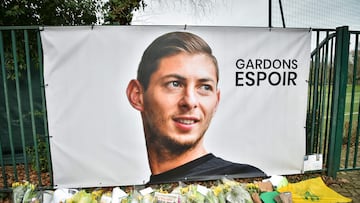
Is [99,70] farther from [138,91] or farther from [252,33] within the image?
[252,33]

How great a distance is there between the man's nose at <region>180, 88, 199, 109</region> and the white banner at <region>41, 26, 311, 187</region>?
13.2 inches

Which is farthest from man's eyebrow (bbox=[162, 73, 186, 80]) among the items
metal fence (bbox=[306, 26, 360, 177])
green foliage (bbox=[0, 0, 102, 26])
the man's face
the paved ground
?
the paved ground

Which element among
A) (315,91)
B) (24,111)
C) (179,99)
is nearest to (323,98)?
(315,91)

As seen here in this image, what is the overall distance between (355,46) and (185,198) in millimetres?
2791

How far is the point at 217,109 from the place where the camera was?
2689mm

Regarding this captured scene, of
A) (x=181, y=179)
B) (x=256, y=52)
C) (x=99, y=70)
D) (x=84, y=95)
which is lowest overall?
(x=181, y=179)

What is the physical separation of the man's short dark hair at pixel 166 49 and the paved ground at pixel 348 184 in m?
2.38

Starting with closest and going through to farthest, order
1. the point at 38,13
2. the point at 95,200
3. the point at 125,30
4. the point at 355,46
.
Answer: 1. the point at 95,200
2. the point at 125,30
3. the point at 355,46
4. the point at 38,13

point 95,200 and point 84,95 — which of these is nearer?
point 95,200

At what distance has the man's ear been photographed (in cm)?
255

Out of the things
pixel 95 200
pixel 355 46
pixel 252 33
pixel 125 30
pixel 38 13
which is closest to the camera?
pixel 95 200

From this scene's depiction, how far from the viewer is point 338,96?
9.18 ft

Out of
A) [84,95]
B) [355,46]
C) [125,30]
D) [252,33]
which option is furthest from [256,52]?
[84,95]

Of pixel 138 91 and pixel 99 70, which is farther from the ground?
pixel 99 70
